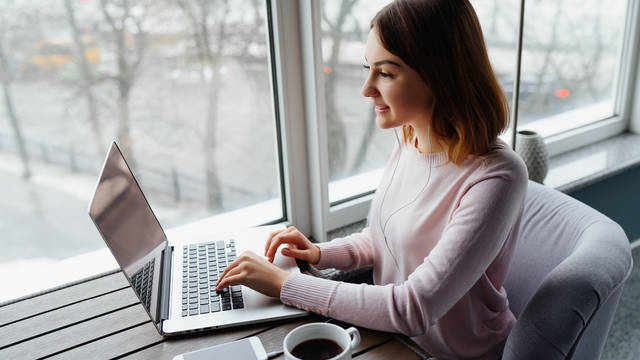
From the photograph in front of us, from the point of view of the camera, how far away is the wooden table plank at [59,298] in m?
1.05

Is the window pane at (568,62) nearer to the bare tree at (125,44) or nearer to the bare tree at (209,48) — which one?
the bare tree at (209,48)

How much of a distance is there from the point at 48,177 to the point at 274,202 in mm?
589

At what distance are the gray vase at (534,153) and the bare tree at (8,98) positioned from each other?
1374 mm

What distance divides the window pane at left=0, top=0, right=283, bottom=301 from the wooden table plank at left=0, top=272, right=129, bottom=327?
0.66 ft

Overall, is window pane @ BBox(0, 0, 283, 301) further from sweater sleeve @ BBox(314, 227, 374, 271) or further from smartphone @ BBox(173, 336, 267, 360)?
smartphone @ BBox(173, 336, 267, 360)

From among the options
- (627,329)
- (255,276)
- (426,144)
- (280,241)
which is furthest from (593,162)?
(255,276)

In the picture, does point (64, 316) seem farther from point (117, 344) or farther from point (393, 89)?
point (393, 89)

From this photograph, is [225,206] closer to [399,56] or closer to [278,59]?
[278,59]

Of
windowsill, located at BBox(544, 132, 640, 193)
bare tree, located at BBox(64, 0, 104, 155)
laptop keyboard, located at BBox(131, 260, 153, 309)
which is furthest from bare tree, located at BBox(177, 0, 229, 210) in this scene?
windowsill, located at BBox(544, 132, 640, 193)

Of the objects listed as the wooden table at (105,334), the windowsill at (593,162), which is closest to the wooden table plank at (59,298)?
the wooden table at (105,334)

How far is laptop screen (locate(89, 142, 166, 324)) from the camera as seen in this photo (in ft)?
2.86

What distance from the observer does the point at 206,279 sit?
1043 mm

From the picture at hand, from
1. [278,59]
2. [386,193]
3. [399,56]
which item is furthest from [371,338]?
[278,59]

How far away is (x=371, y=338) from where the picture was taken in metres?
0.91
